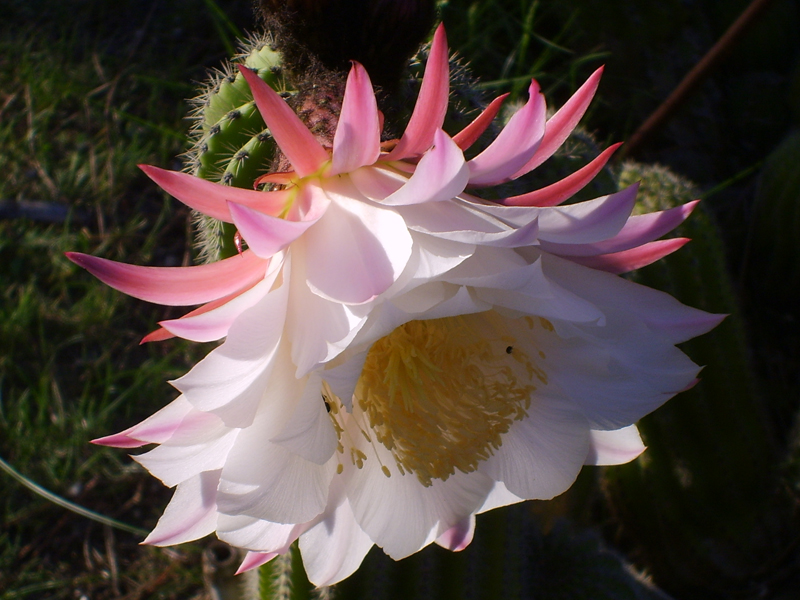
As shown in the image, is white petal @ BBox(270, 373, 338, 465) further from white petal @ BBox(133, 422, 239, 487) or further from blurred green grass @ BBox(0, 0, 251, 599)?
blurred green grass @ BBox(0, 0, 251, 599)

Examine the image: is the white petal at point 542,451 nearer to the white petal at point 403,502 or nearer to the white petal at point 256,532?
the white petal at point 403,502

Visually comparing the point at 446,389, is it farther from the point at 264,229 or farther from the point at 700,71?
the point at 700,71

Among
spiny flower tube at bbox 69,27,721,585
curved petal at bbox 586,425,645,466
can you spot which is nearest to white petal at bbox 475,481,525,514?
spiny flower tube at bbox 69,27,721,585

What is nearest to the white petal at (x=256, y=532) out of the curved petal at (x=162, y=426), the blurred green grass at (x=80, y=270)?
the curved petal at (x=162, y=426)

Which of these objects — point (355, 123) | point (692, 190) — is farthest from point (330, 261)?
point (692, 190)

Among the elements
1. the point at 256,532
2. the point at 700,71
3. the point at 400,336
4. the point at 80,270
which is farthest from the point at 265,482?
the point at 700,71

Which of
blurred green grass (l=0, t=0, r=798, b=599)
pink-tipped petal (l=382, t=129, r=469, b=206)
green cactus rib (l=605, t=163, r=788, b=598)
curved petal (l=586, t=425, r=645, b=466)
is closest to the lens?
pink-tipped petal (l=382, t=129, r=469, b=206)
